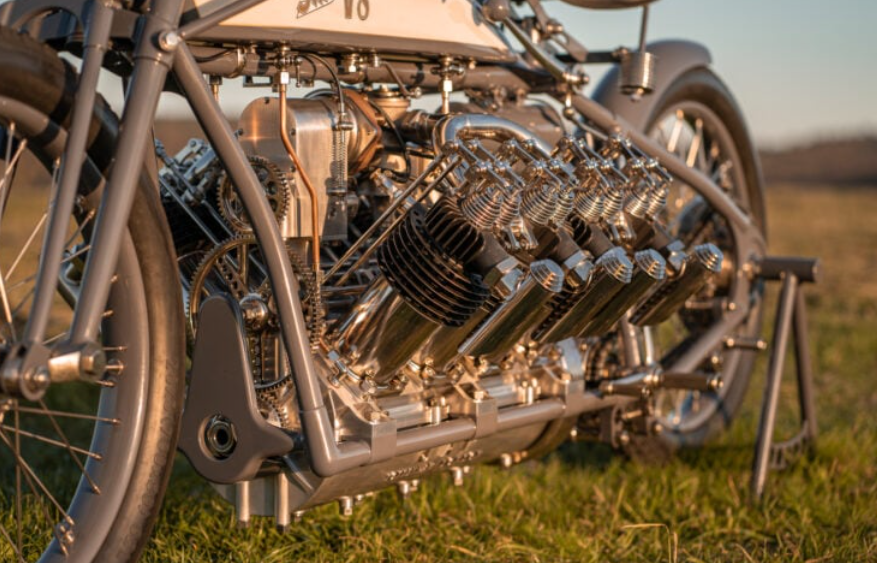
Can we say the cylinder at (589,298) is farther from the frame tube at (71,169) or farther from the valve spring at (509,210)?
the frame tube at (71,169)

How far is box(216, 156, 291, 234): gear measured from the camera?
3.33 m

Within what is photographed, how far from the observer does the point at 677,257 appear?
400 cm

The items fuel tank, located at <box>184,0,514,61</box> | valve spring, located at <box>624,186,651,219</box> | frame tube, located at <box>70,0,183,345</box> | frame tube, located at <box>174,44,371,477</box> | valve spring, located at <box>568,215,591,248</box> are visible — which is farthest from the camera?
valve spring, located at <box>624,186,651,219</box>

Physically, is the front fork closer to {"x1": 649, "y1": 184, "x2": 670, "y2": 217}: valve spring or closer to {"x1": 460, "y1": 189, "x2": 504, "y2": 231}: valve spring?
{"x1": 460, "y1": 189, "x2": 504, "y2": 231}: valve spring

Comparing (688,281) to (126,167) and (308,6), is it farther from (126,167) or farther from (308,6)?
(126,167)

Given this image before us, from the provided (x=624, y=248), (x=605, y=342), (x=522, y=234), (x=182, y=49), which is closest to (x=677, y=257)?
(x=624, y=248)

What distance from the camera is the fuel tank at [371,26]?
3125 mm

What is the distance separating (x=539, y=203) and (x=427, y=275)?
1.29ft

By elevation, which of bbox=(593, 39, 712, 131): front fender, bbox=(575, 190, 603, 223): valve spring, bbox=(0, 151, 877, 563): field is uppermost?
bbox=(593, 39, 712, 131): front fender

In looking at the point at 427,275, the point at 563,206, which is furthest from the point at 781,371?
the point at 427,275

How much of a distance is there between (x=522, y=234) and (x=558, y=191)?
0.17 meters

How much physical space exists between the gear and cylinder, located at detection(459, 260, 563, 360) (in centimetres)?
62

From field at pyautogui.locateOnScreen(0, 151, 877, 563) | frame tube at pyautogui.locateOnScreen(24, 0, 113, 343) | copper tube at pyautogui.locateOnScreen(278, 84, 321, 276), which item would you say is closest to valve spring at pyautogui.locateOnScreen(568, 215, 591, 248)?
copper tube at pyautogui.locateOnScreen(278, 84, 321, 276)

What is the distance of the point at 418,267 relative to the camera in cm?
327
